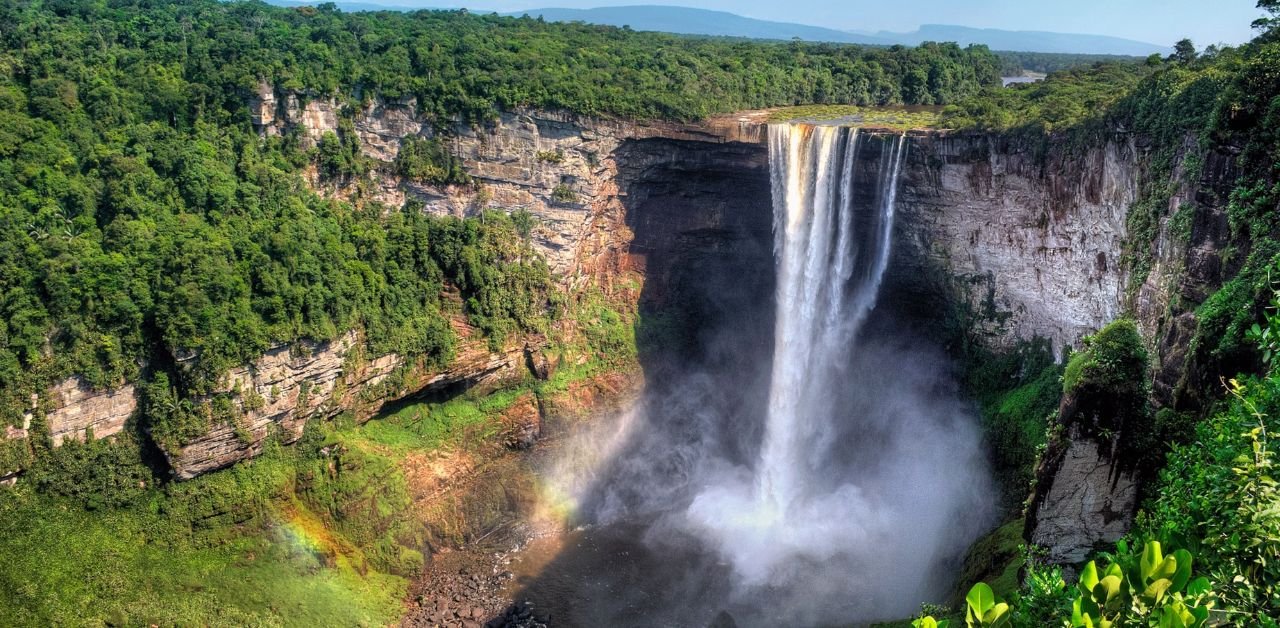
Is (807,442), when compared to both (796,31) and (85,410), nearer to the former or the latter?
(85,410)

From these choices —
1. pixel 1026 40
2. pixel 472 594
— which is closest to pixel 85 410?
pixel 472 594

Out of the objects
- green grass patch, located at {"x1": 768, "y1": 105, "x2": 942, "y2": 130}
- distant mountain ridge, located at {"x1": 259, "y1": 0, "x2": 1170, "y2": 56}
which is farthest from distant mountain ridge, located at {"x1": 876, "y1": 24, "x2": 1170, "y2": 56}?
green grass patch, located at {"x1": 768, "y1": 105, "x2": 942, "y2": 130}

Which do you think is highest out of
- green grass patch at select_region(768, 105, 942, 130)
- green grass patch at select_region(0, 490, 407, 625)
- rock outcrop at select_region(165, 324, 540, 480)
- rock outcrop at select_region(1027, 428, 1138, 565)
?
green grass patch at select_region(768, 105, 942, 130)

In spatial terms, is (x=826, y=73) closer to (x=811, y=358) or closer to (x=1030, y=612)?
(x=811, y=358)

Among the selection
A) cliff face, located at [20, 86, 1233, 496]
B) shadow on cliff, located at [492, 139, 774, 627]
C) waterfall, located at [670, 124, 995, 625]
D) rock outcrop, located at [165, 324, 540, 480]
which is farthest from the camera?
shadow on cliff, located at [492, 139, 774, 627]

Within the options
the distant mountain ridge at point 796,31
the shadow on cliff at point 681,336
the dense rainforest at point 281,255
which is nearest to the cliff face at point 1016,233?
the dense rainforest at point 281,255

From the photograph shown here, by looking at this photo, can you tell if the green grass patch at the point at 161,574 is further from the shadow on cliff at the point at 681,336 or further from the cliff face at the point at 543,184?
the shadow on cliff at the point at 681,336

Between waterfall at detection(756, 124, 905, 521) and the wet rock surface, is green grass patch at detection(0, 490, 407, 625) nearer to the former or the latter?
the wet rock surface
